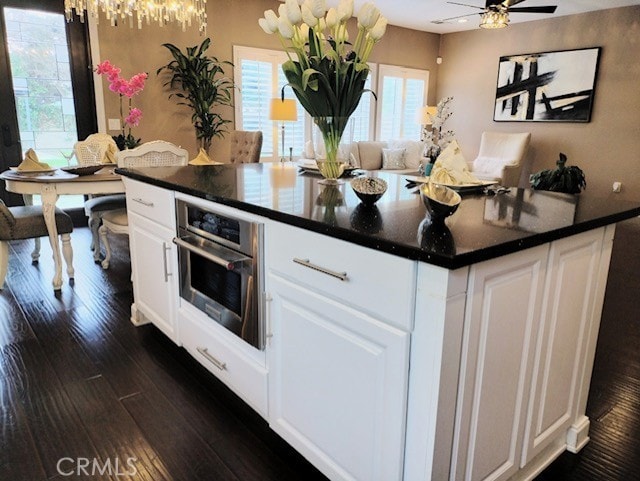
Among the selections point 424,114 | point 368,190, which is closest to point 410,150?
point 424,114

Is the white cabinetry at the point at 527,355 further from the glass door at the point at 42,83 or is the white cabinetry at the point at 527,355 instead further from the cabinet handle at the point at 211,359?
the glass door at the point at 42,83

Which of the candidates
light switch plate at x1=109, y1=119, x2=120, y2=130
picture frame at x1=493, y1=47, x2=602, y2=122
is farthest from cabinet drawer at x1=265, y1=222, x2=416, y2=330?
picture frame at x1=493, y1=47, x2=602, y2=122

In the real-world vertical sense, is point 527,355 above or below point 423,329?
below

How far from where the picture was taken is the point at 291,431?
1545 mm

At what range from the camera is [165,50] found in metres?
5.52

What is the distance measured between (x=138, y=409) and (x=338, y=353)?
3.60 feet

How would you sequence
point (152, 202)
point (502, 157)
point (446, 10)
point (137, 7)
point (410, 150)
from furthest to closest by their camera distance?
point (410, 150) → point (502, 157) → point (446, 10) → point (137, 7) → point (152, 202)

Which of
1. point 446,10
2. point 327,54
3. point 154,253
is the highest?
point 446,10

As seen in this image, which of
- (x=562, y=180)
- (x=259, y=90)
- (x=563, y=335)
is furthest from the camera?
(x=259, y=90)

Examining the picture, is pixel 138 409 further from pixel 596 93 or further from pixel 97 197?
pixel 596 93

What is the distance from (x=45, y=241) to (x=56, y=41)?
2.12 metres

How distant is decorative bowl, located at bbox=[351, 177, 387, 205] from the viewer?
1.46 meters

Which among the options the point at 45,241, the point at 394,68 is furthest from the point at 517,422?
the point at 394,68

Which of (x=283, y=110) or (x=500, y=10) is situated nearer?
(x=500, y=10)
